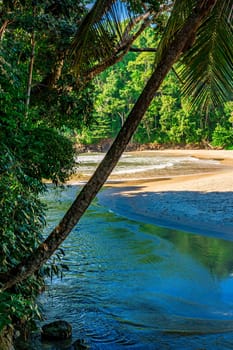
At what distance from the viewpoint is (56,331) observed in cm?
504

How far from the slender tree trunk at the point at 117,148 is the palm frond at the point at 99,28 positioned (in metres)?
0.55

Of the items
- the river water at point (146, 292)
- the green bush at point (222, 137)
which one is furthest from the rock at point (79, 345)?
the green bush at point (222, 137)

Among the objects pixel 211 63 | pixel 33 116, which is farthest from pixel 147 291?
pixel 211 63

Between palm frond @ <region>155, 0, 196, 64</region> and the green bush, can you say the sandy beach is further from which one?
the green bush

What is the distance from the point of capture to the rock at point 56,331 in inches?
197

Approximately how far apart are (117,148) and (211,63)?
107cm

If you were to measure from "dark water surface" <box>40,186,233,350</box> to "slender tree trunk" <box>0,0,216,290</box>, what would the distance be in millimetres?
2255

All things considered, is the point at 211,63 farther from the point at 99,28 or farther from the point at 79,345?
the point at 79,345

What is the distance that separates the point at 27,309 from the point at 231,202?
1163 cm

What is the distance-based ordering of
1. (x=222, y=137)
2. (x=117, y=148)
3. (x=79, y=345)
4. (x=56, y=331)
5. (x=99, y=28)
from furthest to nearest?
1. (x=222, y=137)
2. (x=56, y=331)
3. (x=79, y=345)
4. (x=99, y=28)
5. (x=117, y=148)

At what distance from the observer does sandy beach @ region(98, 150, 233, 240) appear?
11914 mm

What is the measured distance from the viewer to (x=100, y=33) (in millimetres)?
3412

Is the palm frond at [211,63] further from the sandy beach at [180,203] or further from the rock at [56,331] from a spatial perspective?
the sandy beach at [180,203]

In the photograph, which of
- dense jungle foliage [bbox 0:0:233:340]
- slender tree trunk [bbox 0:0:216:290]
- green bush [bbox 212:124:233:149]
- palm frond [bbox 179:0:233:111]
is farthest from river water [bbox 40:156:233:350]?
green bush [bbox 212:124:233:149]
